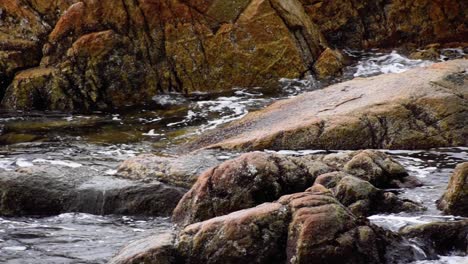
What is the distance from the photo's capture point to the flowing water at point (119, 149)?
27.1ft

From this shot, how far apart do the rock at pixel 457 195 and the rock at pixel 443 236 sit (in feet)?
2.09

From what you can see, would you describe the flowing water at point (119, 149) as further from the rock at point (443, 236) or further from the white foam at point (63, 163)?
the rock at point (443, 236)

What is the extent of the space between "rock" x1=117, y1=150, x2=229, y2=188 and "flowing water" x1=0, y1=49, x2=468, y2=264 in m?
0.50

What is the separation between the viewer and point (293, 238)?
269 inches

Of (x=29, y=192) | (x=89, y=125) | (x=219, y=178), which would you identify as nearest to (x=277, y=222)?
(x=219, y=178)

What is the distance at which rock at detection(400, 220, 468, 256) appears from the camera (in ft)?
23.9

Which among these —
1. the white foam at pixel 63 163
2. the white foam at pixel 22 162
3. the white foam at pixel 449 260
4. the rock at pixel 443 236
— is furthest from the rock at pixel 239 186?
the white foam at pixel 22 162

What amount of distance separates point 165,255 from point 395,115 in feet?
21.0

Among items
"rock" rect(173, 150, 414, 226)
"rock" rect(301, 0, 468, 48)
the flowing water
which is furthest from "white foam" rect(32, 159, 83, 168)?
"rock" rect(301, 0, 468, 48)

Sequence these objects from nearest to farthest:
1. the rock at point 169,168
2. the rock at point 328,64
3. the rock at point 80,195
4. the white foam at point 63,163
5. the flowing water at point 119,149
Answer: the flowing water at point 119,149 < the rock at point 80,195 < the rock at point 169,168 < the white foam at point 63,163 < the rock at point 328,64

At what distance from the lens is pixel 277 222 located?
702 centimetres

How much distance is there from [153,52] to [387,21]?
742 cm

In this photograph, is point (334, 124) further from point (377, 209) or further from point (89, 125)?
point (89, 125)

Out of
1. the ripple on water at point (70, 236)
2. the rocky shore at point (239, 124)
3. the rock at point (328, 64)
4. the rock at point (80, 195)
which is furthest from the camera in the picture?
the rock at point (328, 64)
